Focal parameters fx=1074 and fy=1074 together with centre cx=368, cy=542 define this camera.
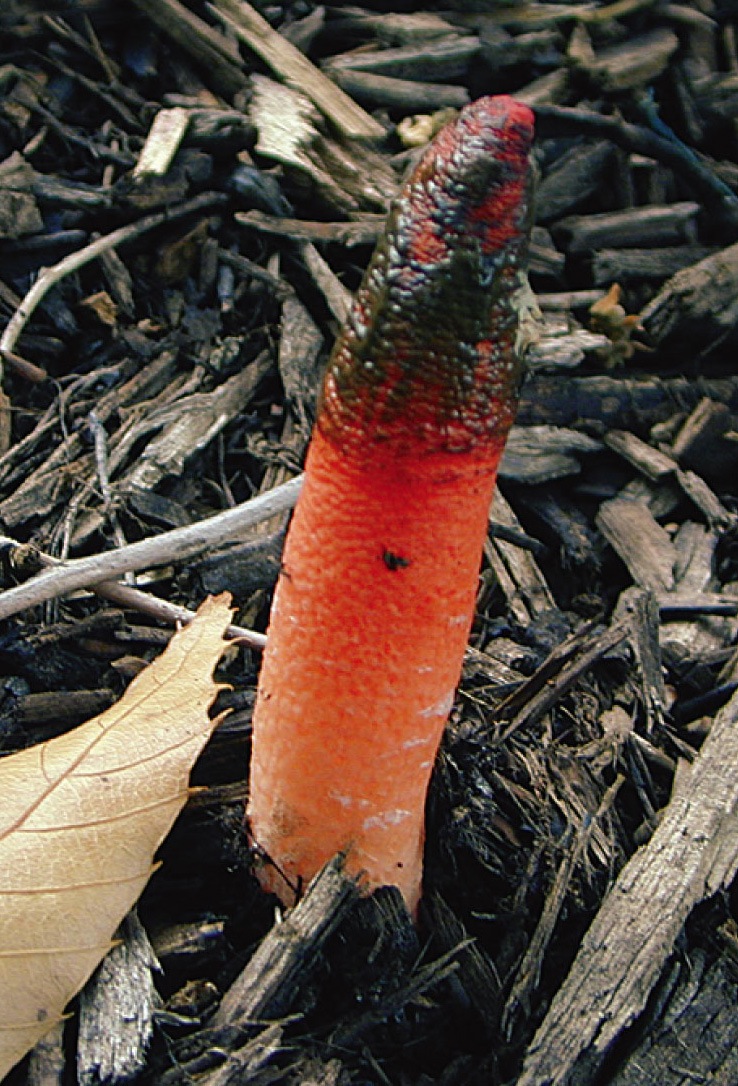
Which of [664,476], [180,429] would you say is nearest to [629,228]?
[664,476]

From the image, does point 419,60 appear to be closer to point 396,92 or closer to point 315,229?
point 396,92

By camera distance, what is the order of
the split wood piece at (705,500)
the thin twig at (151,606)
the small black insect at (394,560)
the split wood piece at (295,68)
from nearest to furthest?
the small black insect at (394,560) < the thin twig at (151,606) < the split wood piece at (705,500) < the split wood piece at (295,68)

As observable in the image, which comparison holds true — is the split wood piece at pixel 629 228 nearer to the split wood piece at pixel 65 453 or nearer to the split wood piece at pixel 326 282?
the split wood piece at pixel 326 282

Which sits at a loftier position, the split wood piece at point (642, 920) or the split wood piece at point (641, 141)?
the split wood piece at point (641, 141)

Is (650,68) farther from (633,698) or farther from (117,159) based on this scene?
(633,698)

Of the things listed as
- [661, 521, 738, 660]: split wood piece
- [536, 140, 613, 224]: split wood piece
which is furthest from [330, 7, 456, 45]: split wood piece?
[661, 521, 738, 660]: split wood piece

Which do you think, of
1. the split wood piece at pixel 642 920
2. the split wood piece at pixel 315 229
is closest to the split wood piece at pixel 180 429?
the split wood piece at pixel 315 229
